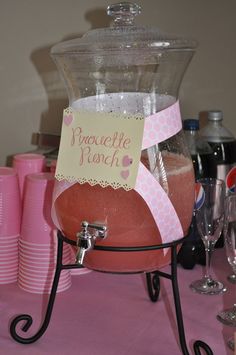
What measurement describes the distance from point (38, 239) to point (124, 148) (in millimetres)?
355

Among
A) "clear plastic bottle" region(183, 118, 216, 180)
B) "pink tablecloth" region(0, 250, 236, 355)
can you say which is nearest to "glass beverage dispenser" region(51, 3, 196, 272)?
"pink tablecloth" region(0, 250, 236, 355)

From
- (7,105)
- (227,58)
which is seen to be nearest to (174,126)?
(7,105)

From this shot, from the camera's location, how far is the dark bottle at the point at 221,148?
129cm

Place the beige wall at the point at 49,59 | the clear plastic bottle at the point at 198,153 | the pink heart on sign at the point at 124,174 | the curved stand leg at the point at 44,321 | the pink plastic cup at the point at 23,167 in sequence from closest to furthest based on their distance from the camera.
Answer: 1. the pink heart on sign at the point at 124,174
2. the curved stand leg at the point at 44,321
3. the pink plastic cup at the point at 23,167
4. the clear plastic bottle at the point at 198,153
5. the beige wall at the point at 49,59

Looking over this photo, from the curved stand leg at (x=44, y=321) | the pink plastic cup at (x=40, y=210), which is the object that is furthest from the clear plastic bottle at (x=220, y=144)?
the curved stand leg at (x=44, y=321)

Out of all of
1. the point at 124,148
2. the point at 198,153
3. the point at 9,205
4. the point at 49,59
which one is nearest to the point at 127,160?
the point at 124,148

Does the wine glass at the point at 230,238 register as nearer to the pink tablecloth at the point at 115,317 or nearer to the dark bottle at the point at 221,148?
the pink tablecloth at the point at 115,317

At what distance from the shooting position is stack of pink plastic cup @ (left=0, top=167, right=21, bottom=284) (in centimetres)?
105

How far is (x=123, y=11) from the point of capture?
85 centimetres

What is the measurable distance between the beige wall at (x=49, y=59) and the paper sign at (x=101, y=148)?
693 millimetres

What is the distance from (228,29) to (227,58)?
0.27 ft

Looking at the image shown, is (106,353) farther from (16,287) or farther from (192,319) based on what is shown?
(16,287)

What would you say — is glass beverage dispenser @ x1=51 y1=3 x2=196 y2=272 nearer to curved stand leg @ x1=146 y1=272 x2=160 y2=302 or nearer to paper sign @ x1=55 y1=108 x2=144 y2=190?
paper sign @ x1=55 y1=108 x2=144 y2=190

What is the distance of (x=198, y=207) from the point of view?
105 cm
